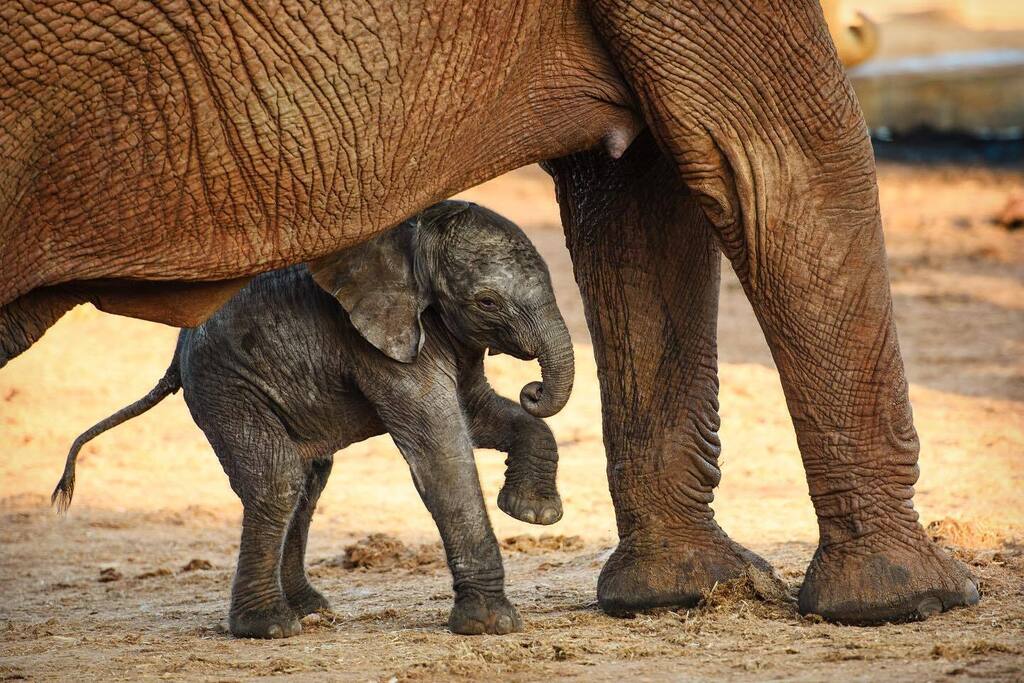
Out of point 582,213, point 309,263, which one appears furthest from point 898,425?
point 309,263

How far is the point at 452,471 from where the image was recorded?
4.71 m

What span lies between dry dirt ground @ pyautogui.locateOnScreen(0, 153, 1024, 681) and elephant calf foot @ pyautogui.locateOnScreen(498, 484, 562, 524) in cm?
32

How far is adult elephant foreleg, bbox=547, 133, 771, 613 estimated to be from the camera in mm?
5059

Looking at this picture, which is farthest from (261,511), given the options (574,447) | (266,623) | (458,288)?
(574,447)

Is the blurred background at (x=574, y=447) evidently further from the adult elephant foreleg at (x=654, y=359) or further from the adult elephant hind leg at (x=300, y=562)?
the adult elephant foreleg at (x=654, y=359)

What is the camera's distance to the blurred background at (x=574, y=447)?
6527 mm

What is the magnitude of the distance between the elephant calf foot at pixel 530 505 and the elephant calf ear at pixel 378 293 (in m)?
0.52

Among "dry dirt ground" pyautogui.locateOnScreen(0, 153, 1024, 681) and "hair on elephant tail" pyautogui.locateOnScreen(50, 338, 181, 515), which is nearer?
"dry dirt ground" pyautogui.locateOnScreen(0, 153, 1024, 681)

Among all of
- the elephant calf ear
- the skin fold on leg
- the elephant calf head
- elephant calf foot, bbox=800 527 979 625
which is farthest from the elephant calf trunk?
elephant calf foot, bbox=800 527 979 625

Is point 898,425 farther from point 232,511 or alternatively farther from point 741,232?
point 232,511

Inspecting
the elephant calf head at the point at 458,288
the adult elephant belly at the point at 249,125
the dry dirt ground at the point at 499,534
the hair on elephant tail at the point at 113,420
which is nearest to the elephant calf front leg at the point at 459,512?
the dry dirt ground at the point at 499,534

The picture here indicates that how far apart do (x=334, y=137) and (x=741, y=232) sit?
1171 mm

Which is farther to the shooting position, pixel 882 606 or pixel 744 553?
pixel 744 553

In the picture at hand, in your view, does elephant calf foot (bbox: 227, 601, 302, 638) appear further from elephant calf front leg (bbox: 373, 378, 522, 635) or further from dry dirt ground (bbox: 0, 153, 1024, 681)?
elephant calf front leg (bbox: 373, 378, 522, 635)
